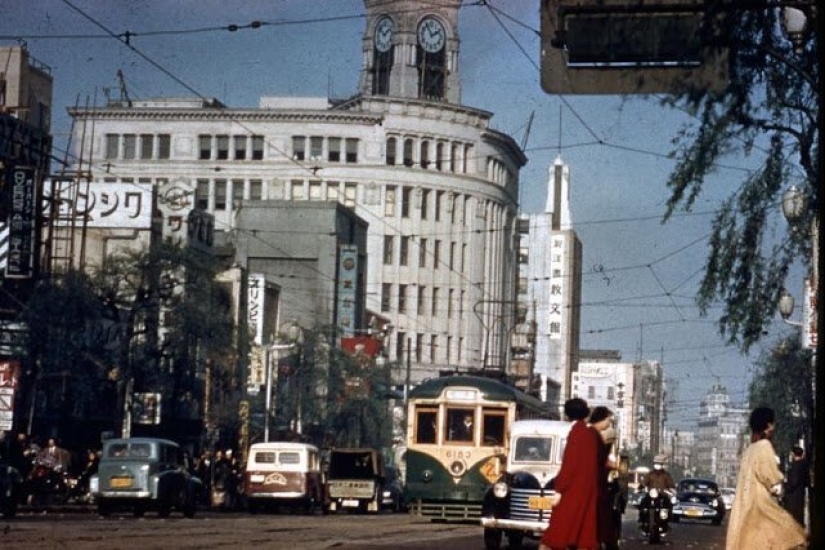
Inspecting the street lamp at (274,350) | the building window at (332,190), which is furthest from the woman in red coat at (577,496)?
the building window at (332,190)

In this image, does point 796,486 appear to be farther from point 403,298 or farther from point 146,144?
point 403,298

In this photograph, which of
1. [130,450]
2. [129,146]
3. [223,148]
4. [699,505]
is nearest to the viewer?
[130,450]

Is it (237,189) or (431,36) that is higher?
(431,36)

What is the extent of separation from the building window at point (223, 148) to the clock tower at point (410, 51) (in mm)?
12313

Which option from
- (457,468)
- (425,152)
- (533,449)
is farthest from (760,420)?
(425,152)

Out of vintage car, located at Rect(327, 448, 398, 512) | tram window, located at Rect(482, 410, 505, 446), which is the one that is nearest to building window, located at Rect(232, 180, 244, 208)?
vintage car, located at Rect(327, 448, 398, 512)

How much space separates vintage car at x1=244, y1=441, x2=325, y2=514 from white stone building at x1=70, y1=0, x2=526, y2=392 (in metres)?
80.4

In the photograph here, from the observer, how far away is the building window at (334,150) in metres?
143

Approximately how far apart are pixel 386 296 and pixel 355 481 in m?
85.8

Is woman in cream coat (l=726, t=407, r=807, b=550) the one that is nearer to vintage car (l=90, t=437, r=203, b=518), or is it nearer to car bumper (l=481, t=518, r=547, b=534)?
car bumper (l=481, t=518, r=547, b=534)

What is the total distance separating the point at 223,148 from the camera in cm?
14475

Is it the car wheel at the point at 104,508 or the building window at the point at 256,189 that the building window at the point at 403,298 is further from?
the car wheel at the point at 104,508

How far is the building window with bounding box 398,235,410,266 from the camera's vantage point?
148 meters

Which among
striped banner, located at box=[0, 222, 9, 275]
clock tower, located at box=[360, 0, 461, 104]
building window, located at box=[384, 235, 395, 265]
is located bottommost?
striped banner, located at box=[0, 222, 9, 275]
